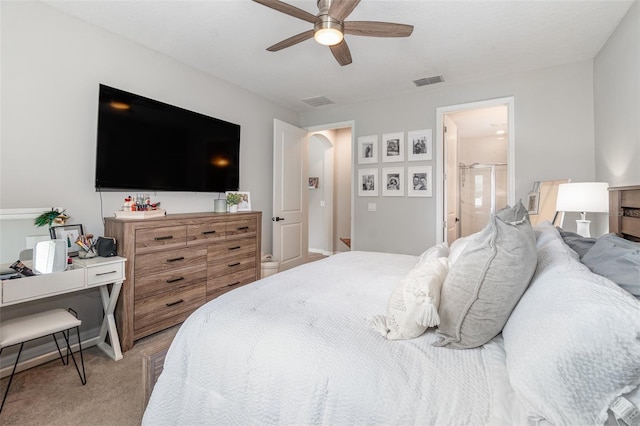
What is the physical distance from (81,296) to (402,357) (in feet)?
8.78

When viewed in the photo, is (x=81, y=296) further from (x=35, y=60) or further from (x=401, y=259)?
(x=401, y=259)

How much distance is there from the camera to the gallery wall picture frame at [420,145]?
3.99 metres

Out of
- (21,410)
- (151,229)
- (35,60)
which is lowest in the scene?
(21,410)

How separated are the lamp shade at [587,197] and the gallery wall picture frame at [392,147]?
205cm

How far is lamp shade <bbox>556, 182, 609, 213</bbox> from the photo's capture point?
7.51 ft

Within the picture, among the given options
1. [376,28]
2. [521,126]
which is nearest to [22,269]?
[376,28]

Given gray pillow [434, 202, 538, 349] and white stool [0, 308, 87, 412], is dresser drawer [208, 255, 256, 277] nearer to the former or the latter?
white stool [0, 308, 87, 412]

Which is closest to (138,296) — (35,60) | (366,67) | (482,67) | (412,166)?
(35,60)

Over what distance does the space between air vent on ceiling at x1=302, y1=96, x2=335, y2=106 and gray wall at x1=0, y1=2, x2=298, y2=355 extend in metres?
1.86

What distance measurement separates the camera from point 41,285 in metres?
1.86

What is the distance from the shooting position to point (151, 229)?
98.4 inches

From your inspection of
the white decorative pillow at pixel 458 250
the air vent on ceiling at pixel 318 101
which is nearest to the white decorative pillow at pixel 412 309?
the white decorative pillow at pixel 458 250

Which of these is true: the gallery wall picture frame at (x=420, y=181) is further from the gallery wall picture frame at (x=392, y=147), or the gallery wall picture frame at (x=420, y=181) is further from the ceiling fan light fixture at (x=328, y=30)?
the ceiling fan light fixture at (x=328, y=30)

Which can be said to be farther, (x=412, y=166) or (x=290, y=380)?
(x=412, y=166)
